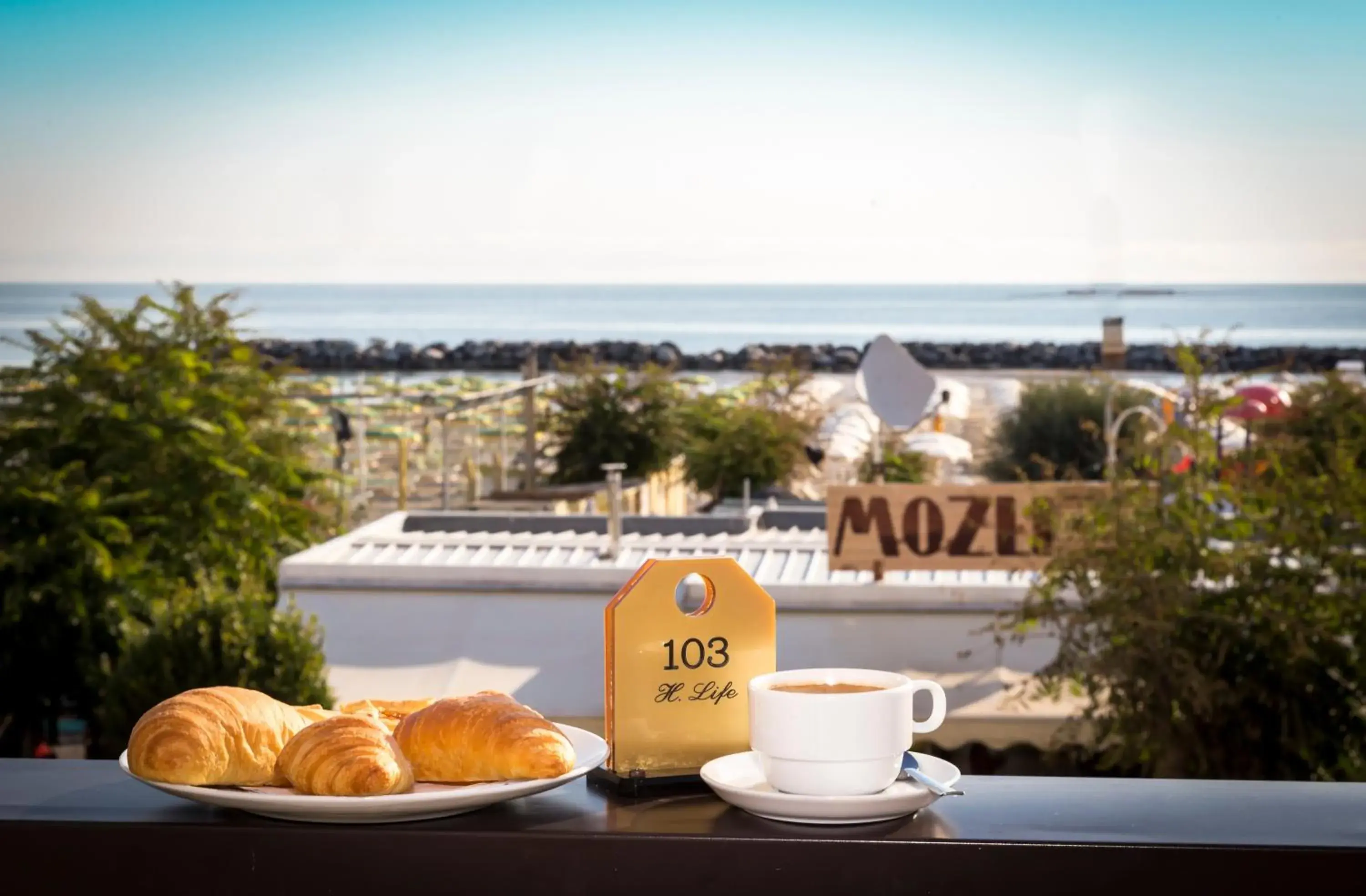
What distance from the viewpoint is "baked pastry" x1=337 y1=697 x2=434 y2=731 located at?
85 cm

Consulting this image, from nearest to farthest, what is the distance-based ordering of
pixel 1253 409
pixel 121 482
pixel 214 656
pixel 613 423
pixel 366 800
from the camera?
pixel 366 800, pixel 214 656, pixel 121 482, pixel 1253 409, pixel 613 423

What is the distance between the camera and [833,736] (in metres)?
0.76

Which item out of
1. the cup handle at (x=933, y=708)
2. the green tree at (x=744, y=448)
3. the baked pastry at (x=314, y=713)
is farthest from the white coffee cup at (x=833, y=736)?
the green tree at (x=744, y=448)

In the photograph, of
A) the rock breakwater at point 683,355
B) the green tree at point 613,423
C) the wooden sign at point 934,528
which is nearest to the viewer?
the wooden sign at point 934,528

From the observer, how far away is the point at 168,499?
195 inches

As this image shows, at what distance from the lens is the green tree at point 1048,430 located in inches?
471

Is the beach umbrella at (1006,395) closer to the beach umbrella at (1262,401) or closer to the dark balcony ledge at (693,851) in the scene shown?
the beach umbrella at (1262,401)

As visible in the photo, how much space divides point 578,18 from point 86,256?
8332 mm

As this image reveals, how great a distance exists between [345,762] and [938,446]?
6.13 m

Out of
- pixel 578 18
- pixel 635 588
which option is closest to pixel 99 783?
pixel 635 588

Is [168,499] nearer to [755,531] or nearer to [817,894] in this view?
[755,531]

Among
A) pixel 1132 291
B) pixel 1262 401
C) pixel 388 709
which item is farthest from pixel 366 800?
pixel 1132 291

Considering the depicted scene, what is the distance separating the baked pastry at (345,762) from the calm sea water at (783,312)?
2479 cm

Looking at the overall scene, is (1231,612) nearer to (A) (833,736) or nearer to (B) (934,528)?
(B) (934,528)
